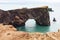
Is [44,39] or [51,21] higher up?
[44,39]

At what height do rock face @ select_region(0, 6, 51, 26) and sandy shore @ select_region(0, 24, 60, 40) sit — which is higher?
sandy shore @ select_region(0, 24, 60, 40)

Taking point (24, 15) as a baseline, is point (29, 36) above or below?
above

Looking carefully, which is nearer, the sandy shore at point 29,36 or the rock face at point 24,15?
the sandy shore at point 29,36

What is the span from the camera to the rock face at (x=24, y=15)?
3822cm

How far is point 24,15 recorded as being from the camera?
3919 cm

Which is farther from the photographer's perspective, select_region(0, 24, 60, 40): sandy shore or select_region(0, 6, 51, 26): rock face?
select_region(0, 6, 51, 26): rock face

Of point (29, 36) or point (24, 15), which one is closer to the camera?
point (29, 36)

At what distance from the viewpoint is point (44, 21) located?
4034 cm

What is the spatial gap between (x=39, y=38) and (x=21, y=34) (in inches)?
20.9

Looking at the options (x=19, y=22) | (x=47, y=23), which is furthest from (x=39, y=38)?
(x=47, y=23)

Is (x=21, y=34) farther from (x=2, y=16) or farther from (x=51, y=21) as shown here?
(x=51, y=21)

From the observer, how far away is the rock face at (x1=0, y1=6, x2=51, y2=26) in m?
38.2

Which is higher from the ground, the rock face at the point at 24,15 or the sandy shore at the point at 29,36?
the sandy shore at the point at 29,36

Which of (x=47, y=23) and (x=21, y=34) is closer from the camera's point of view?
(x=21, y=34)
